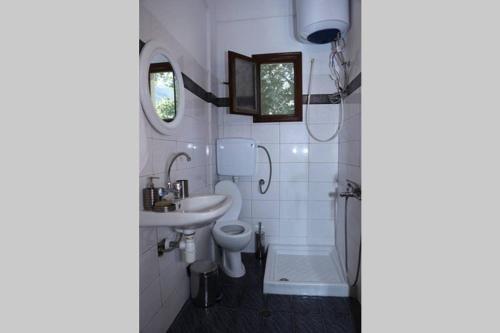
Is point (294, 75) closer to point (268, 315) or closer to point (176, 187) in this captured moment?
point (176, 187)

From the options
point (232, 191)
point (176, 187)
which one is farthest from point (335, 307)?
point (176, 187)

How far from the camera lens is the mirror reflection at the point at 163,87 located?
1212mm

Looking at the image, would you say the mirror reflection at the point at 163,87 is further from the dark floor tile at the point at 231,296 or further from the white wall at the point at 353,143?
the dark floor tile at the point at 231,296

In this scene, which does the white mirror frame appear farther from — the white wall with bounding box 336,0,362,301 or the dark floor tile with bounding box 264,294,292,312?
the dark floor tile with bounding box 264,294,292,312

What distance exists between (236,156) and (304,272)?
118 cm

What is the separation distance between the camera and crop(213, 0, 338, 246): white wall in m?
2.20

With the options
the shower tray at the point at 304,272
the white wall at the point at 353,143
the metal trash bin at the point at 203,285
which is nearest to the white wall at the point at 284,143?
the shower tray at the point at 304,272

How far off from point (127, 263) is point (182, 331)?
1283 mm

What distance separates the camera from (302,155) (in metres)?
2.26

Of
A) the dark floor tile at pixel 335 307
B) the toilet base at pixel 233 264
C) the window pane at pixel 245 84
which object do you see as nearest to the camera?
the dark floor tile at pixel 335 307

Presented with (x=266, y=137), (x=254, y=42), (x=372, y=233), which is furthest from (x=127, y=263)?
(x=254, y=42)

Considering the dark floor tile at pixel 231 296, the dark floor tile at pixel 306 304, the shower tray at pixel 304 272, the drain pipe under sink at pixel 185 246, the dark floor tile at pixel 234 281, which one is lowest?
the dark floor tile at pixel 306 304

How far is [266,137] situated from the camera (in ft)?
7.51

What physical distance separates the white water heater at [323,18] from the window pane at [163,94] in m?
1.14
